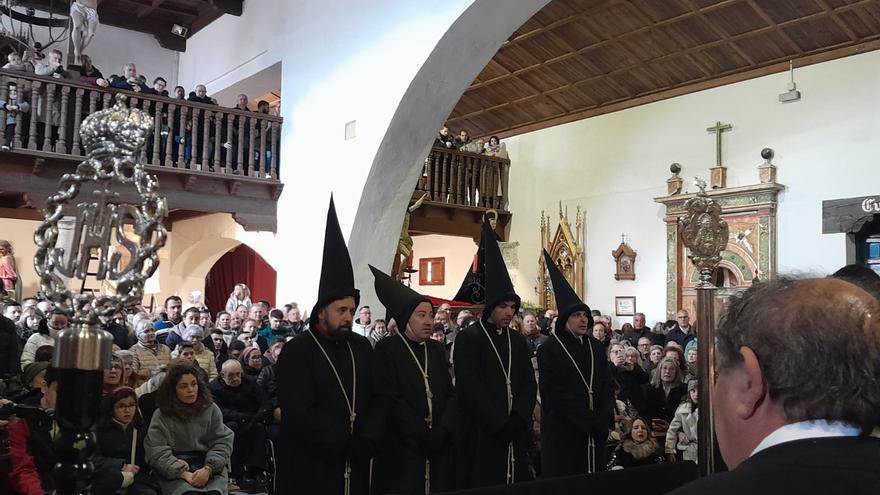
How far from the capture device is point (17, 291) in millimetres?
12922

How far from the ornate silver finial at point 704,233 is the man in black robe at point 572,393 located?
1.03m

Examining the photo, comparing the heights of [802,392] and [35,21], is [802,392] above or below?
below

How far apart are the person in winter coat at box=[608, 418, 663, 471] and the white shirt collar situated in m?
5.34

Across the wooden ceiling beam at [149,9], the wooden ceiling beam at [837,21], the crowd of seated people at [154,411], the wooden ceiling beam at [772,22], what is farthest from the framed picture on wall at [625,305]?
the wooden ceiling beam at [149,9]

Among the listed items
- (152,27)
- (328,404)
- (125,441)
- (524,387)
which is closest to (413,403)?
(328,404)

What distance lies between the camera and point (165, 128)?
10086mm

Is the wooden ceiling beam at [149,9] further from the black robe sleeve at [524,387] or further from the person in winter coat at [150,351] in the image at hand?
the black robe sleeve at [524,387]

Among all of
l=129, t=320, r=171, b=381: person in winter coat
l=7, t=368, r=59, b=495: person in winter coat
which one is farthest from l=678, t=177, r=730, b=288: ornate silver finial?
l=129, t=320, r=171, b=381: person in winter coat

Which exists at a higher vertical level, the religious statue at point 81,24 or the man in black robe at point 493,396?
the religious statue at point 81,24

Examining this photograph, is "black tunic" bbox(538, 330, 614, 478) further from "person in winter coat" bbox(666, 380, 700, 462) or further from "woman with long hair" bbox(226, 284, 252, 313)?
"woman with long hair" bbox(226, 284, 252, 313)

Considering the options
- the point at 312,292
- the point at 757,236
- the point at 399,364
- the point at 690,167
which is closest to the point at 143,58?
the point at 312,292

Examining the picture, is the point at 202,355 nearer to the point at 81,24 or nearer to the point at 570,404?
the point at 570,404

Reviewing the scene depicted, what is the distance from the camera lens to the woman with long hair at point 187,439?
14.9 feet

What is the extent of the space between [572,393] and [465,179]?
9.83m
